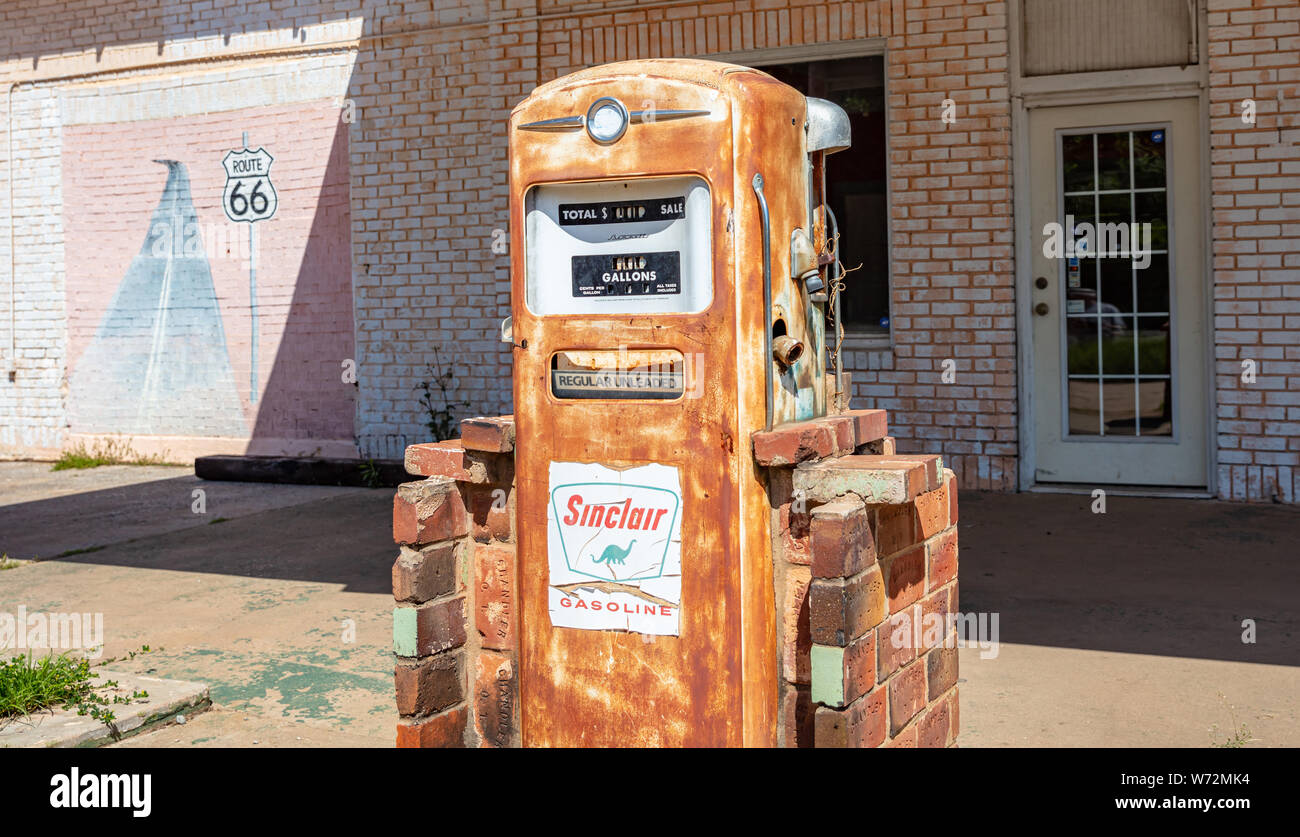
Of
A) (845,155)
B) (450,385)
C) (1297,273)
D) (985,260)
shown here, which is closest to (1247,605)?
(1297,273)

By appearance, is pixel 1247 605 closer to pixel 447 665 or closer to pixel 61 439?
pixel 447 665

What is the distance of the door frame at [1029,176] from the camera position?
756cm

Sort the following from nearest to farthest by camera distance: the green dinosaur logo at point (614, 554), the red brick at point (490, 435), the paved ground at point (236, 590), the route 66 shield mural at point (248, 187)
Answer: the green dinosaur logo at point (614, 554) → the red brick at point (490, 435) → the paved ground at point (236, 590) → the route 66 shield mural at point (248, 187)

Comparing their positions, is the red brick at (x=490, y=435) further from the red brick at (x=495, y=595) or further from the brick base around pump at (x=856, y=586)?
the brick base around pump at (x=856, y=586)

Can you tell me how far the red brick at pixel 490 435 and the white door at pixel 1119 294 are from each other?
5.53m

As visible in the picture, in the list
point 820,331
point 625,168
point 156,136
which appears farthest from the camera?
point 156,136

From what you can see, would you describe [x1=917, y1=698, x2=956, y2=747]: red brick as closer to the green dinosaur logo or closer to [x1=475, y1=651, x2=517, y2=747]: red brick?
the green dinosaur logo

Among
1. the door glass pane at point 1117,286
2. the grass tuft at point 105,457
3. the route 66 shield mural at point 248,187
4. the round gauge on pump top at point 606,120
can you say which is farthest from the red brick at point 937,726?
the grass tuft at point 105,457

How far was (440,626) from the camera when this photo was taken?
340 centimetres

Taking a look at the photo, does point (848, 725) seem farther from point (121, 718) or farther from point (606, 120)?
point (121, 718)

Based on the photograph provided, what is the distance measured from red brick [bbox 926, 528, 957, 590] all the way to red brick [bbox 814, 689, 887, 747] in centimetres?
54

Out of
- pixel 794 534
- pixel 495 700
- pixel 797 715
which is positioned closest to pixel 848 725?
pixel 797 715

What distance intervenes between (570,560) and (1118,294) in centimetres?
576

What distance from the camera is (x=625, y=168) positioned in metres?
2.99
